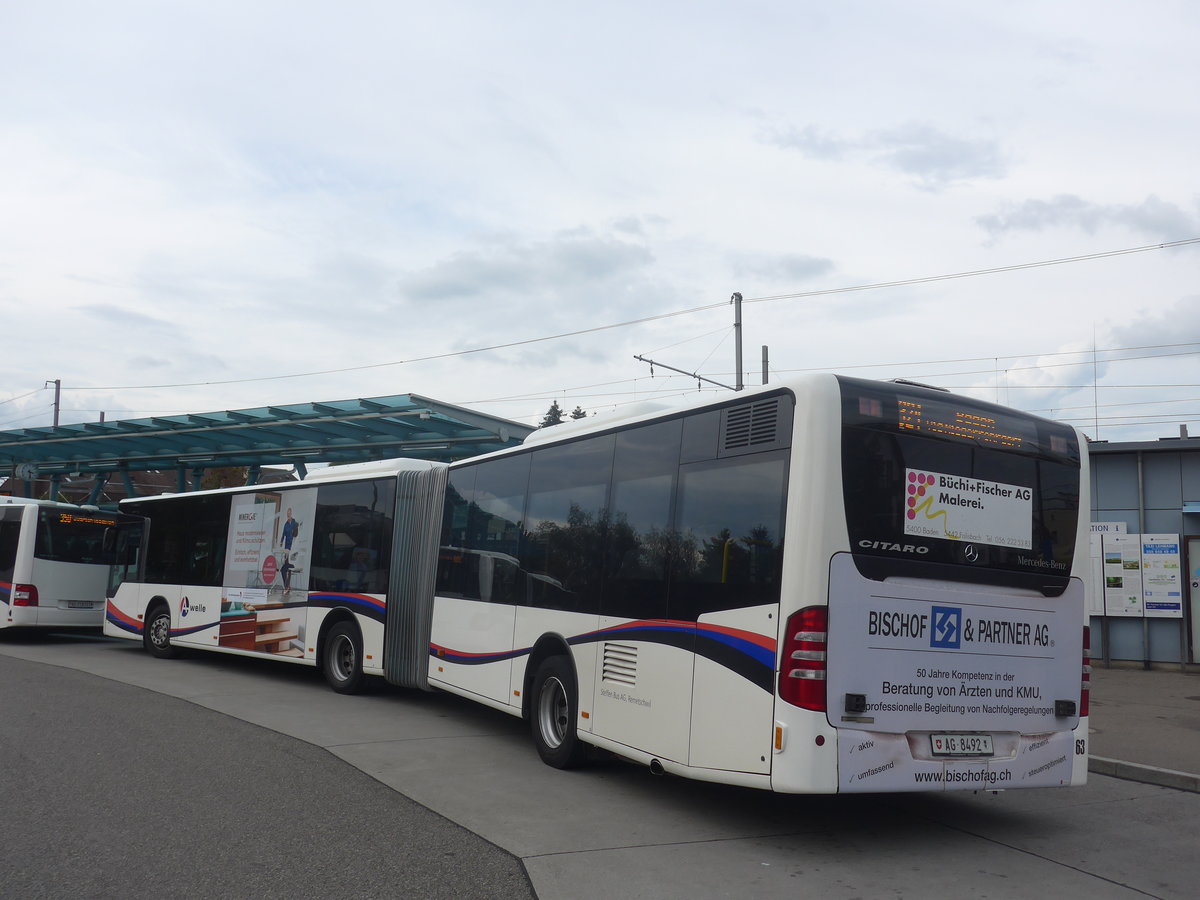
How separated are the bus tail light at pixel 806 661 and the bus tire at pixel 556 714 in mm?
2842

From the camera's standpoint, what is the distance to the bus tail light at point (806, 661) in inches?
249

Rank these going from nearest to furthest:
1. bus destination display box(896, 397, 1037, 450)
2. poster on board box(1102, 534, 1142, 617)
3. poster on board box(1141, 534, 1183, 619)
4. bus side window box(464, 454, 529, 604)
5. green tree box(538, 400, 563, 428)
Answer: bus destination display box(896, 397, 1037, 450)
bus side window box(464, 454, 529, 604)
poster on board box(1141, 534, 1183, 619)
poster on board box(1102, 534, 1142, 617)
green tree box(538, 400, 563, 428)

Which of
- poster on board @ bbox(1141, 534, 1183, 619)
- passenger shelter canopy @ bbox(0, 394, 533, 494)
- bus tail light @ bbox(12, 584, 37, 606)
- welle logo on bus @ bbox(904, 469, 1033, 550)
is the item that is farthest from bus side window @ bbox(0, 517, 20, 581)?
poster on board @ bbox(1141, 534, 1183, 619)

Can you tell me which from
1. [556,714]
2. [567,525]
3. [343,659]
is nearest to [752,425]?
[567,525]

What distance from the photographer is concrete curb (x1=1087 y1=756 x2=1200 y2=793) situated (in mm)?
8797

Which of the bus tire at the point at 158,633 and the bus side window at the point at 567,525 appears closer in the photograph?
the bus side window at the point at 567,525

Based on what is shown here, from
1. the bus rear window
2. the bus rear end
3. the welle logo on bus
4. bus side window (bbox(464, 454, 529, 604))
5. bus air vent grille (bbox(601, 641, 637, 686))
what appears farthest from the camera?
bus side window (bbox(464, 454, 529, 604))

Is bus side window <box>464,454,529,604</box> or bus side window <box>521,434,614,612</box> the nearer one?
bus side window <box>521,434,614,612</box>

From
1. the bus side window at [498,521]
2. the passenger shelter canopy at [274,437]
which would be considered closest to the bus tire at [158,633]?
the passenger shelter canopy at [274,437]

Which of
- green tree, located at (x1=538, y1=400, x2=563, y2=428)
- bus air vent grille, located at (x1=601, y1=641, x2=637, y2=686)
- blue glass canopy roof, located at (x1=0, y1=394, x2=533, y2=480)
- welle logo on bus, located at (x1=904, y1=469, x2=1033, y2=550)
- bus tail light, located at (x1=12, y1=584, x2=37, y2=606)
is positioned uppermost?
green tree, located at (x1=538, y1=400, x2=563, y2=428)

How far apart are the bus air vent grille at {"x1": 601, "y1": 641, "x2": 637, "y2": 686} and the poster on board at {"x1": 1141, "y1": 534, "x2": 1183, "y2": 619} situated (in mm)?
13372

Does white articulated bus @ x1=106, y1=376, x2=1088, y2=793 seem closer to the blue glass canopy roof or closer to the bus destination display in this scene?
the bus destination display

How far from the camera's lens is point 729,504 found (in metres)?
7.22

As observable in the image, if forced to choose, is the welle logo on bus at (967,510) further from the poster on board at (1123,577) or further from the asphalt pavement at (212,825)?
the poster on board at (1123,577)
